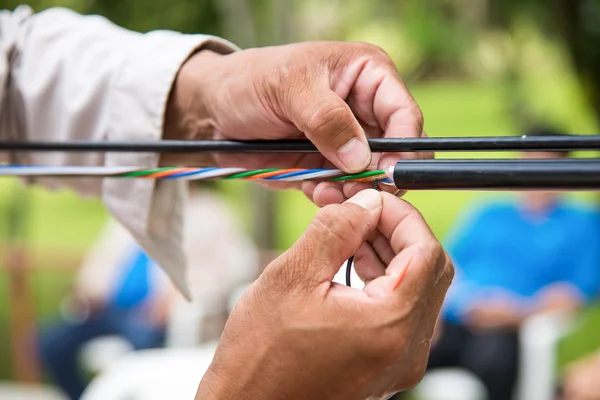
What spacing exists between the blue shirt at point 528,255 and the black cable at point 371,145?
2.02 meters

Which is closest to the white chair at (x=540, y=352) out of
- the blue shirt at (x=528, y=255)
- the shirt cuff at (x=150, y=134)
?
the blue shirt at (x=528, y=255)

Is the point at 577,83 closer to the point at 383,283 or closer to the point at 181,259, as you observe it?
the point at 181,259

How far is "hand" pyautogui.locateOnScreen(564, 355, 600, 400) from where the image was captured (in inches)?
92.0

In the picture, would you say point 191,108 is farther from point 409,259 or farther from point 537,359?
point 537,359

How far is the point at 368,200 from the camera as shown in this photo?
27.4 inches

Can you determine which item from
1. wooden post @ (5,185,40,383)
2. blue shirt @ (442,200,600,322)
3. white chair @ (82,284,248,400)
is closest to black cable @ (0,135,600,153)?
white chair @ (82,284,248,400)

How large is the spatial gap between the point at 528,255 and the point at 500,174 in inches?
89.7

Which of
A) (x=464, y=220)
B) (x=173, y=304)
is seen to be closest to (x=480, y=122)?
(x=464, y=220)

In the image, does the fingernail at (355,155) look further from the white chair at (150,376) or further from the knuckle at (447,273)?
the white chair at (150,376)

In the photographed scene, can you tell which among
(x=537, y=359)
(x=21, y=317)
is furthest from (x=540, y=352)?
(x=21, y=317)

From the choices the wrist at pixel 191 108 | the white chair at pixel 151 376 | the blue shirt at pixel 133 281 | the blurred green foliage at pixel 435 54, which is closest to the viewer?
the wrist at pixel 191 108

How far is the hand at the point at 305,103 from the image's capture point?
0.79 meters

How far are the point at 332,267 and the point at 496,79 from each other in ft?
14.8

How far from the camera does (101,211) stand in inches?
305
